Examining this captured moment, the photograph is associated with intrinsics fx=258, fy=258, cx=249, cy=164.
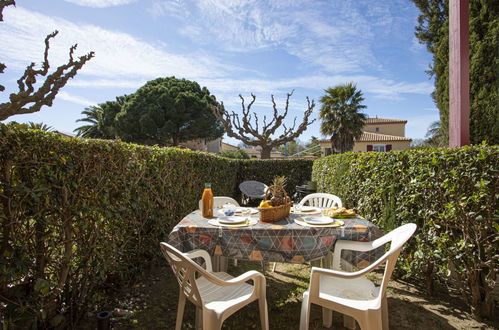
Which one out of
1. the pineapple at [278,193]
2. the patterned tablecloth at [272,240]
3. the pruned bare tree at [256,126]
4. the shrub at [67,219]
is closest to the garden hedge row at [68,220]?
the shrub at [67,219]

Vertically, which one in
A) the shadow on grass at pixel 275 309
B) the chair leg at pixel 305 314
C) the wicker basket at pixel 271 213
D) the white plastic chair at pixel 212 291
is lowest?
the shadow on grass at pixel 275 309

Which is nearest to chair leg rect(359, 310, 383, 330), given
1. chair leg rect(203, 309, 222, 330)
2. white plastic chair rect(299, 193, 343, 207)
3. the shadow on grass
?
the shadow on grass

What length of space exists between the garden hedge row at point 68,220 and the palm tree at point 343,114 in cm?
1498

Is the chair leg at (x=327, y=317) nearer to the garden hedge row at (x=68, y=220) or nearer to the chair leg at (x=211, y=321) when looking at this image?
the chair leg at (x=211, y=321)

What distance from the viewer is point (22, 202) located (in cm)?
159

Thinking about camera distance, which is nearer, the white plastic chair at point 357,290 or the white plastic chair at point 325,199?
the white plastic chair at point 357,290

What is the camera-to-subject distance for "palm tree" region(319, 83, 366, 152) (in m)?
16.0

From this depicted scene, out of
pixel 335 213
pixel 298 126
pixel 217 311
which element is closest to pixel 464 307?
pixel 335 213

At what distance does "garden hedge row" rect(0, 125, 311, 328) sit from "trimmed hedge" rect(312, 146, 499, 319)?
2.79 m

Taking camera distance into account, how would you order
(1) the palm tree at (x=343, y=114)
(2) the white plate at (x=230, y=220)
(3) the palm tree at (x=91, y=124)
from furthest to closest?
(3) the palm tree at (x=91, y=124) → (1) the palm tree at (x=343, y=114) → (2) the white plate at (x=230, y=220)

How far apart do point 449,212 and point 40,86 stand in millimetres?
11358

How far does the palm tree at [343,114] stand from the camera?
16.0 metres

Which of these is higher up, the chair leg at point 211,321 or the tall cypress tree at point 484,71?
the tall cypress tree at point 484,71

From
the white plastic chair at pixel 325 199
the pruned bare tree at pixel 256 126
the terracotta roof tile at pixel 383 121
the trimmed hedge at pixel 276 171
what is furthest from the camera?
the terracotta roof tile at pixel 383 121
